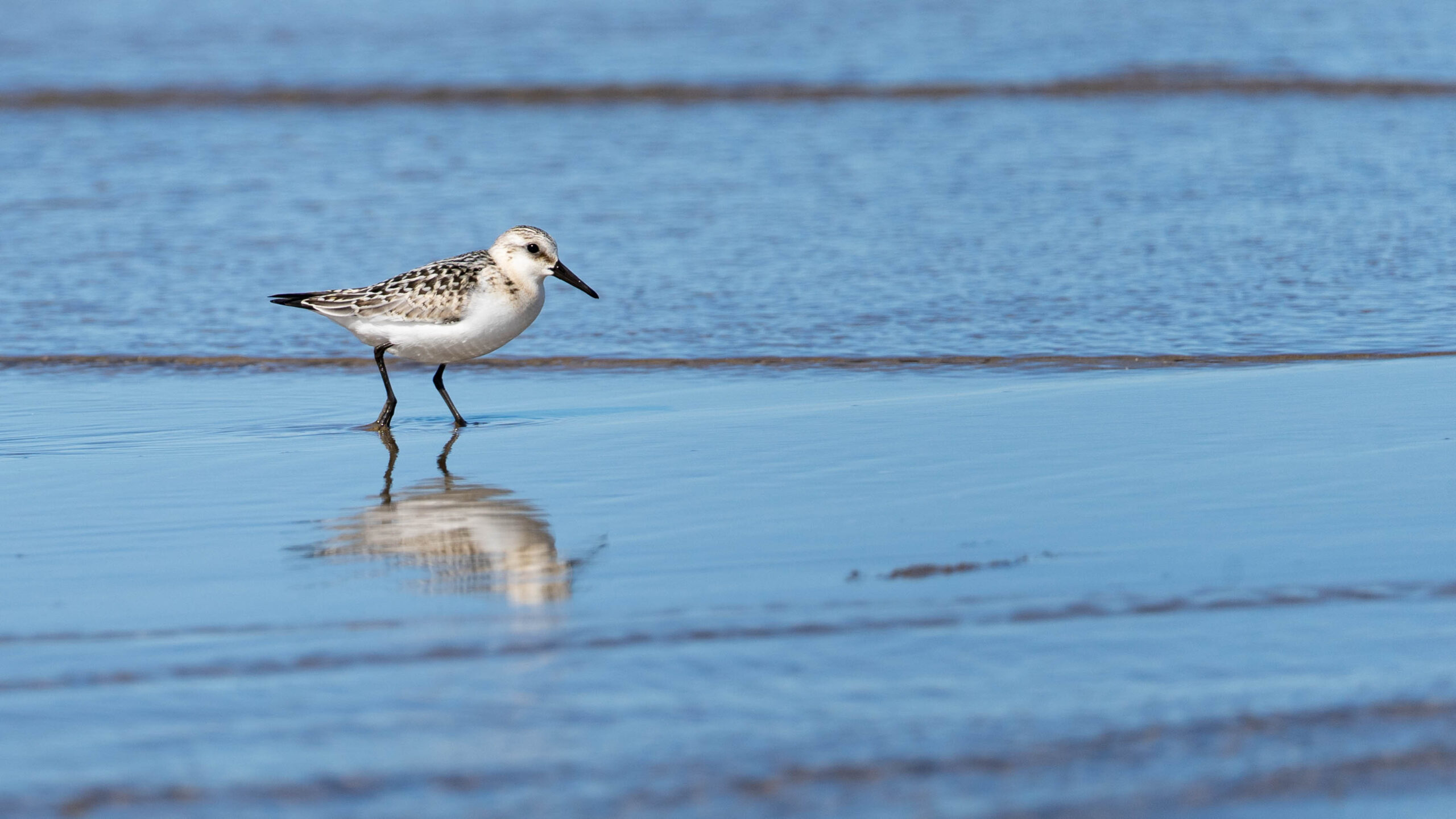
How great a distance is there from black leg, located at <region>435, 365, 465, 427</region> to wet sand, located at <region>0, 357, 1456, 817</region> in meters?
0.07

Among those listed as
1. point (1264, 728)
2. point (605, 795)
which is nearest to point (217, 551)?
point (605, 795)

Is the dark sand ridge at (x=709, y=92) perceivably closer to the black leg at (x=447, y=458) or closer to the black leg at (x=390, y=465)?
the black leg at (x=447, y=458)

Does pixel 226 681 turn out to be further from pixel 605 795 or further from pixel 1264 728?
pixel 1264 728

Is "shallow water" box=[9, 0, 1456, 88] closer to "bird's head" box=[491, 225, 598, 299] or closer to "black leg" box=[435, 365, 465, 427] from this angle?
"bird's head" box=[491, 225, 598, 299]

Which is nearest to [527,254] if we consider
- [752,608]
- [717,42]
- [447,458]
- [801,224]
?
[447,458]

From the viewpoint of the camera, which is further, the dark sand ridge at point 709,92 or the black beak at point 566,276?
the dark sand ridge at point 709,92

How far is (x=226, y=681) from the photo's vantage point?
347 centimetres

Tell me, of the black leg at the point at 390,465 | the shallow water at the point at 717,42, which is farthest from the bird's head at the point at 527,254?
the shallow water at the point at 717,42

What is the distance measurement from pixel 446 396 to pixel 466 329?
0.30 meters

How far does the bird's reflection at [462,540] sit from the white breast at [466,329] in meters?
1.03

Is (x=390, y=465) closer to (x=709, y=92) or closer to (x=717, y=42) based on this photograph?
(x=709, y=92)

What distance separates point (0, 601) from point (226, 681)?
0.99 m

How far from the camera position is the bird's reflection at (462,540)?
13.9 ft

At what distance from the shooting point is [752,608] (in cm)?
393
